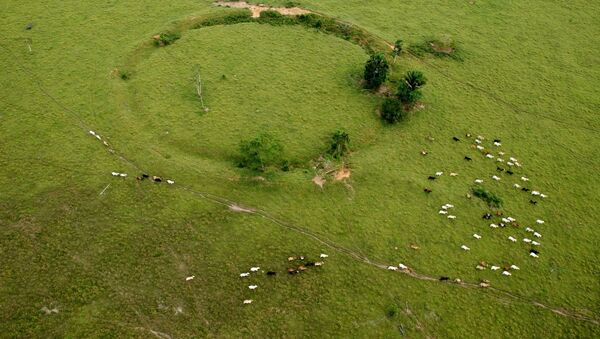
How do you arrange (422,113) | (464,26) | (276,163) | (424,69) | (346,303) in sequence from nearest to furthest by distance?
(346,303)
(276,163)
(422,113)
(424,69)
(464,26)

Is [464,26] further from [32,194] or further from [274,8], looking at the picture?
[32,194]

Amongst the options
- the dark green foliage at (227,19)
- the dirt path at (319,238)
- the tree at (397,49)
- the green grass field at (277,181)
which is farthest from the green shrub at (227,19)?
the dirt path at (319,238)

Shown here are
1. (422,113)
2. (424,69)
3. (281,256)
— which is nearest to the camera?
(281,256)

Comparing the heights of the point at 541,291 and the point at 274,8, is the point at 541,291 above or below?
below

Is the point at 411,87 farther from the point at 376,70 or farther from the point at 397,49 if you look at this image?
the point at 397,49

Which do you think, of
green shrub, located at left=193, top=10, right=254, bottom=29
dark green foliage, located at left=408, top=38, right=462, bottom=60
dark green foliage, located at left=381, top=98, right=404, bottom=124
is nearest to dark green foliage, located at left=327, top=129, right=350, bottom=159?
dark green foliage, located at left=381, top=98, right=404, bottom=124

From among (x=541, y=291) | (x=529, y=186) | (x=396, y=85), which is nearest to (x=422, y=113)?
(x=396, y=85)

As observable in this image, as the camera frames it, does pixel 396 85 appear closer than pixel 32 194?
No
